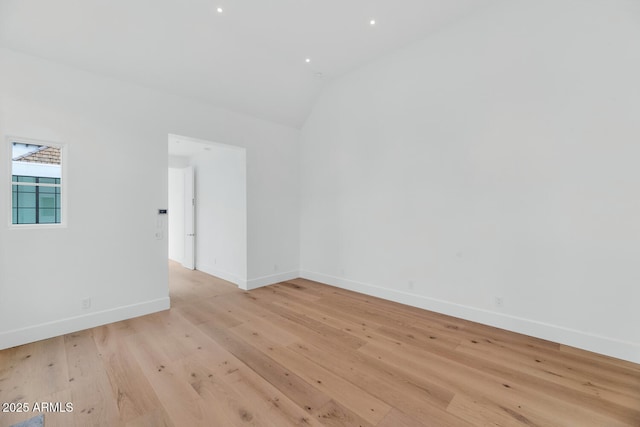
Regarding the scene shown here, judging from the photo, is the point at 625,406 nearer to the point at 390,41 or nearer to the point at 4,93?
the point at 390,41

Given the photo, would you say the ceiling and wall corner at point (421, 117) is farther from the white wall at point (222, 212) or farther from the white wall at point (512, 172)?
the white wall at point (222, 212)

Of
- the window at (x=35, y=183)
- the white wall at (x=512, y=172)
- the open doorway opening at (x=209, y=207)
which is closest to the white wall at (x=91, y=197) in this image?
the window at (x=35, y=183)

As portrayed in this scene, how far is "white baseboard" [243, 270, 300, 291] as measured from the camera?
488 centimetres

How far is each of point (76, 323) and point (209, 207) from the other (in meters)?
3.14

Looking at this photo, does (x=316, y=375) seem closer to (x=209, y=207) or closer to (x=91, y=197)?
A: (x=91, y=197)

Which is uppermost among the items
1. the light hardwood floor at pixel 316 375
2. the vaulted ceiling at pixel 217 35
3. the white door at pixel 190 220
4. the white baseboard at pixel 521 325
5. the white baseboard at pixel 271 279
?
the vaulted ceiling at pixel 217 35

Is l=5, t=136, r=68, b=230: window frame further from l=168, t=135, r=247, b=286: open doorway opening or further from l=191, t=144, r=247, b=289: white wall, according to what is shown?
l=191, t=144, r=247, b=289: white wall

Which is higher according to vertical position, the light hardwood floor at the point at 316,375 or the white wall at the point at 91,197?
the white wall at the point at 91,197

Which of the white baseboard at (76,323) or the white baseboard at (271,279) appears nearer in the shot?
the white baseboard at (76,323)

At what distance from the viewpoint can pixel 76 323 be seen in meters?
3.19

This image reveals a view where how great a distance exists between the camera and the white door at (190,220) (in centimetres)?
637

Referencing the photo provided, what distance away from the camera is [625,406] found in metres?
1.98

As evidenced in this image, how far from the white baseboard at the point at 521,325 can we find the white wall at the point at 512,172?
0.01 meters

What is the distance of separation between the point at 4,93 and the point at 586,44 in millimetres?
6081
